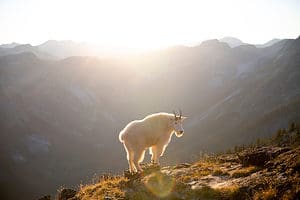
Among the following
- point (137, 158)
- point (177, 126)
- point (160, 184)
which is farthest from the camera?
point (177, 126)

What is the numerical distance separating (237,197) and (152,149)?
917 centimetres

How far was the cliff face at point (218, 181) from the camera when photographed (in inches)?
410

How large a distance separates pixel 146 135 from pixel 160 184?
4.87m

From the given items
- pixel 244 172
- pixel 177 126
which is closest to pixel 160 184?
pixel 244 172

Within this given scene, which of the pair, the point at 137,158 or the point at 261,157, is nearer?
A: the point at 261,157

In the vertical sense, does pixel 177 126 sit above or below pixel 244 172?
above

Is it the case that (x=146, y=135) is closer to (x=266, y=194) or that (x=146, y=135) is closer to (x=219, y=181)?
(x=219, y=181)

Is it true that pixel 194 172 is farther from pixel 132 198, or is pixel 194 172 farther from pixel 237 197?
pixel 237 197

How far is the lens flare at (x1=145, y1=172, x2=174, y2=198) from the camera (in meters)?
13.0

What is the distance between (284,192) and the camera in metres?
9.57

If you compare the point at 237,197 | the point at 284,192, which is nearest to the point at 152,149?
the point at 237,197

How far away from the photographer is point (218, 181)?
1308 cm

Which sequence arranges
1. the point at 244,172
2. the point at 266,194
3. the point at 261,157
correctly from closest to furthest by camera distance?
the point at 266,194
the point at 244,172
the point at 261,157

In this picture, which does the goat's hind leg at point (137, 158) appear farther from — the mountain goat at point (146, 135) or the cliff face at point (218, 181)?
the cliff face at point (218, 181)
